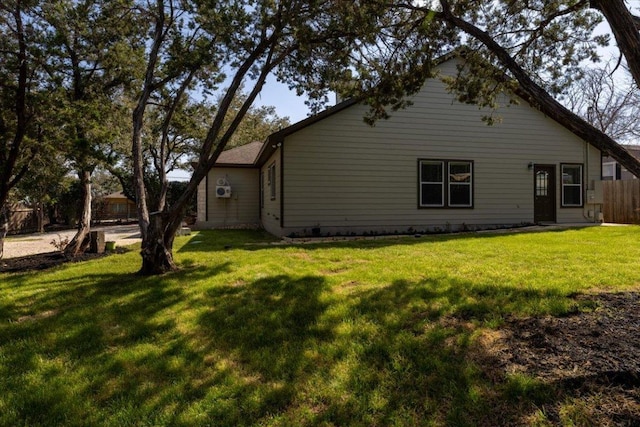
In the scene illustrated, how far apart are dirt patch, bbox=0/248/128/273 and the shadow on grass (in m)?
3.04

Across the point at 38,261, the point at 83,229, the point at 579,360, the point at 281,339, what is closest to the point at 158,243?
the point at 281,339

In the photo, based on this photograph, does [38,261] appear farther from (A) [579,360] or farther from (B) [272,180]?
(A) [579,360]

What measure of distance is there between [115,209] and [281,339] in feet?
107

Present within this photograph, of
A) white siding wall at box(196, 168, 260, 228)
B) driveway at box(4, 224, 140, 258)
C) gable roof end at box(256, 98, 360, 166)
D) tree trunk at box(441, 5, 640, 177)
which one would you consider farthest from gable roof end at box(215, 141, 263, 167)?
tree trunk at box(441, 5, 640, 177)

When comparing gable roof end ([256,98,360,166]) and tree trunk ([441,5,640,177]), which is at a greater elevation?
gable roof end ([256,98,360,166])

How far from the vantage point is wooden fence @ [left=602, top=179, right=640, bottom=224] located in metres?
14.3

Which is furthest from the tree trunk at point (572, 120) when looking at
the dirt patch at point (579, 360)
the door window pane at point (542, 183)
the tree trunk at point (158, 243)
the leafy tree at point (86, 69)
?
the door window pane at point (542, 183)

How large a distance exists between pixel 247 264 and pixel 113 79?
582 centimetres

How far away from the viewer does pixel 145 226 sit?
6.03 meters

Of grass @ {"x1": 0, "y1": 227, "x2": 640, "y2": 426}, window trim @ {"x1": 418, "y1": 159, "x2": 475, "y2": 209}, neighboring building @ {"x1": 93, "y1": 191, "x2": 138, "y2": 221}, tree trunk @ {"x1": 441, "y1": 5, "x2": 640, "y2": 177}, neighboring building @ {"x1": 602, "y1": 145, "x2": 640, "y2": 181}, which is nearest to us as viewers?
grass @ {"x1": 0, "y1": 227, "x2": 640, "y2": 426}

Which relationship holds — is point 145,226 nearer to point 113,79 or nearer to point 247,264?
point 247,264

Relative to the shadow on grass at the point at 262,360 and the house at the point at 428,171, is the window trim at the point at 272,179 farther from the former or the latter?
the shadow on grass at the point at 262,360

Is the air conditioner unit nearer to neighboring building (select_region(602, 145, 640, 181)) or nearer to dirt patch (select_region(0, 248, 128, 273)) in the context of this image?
dirt patch (select_region(0, 248, 128, 273))

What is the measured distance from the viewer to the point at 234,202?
16453 millimetres
